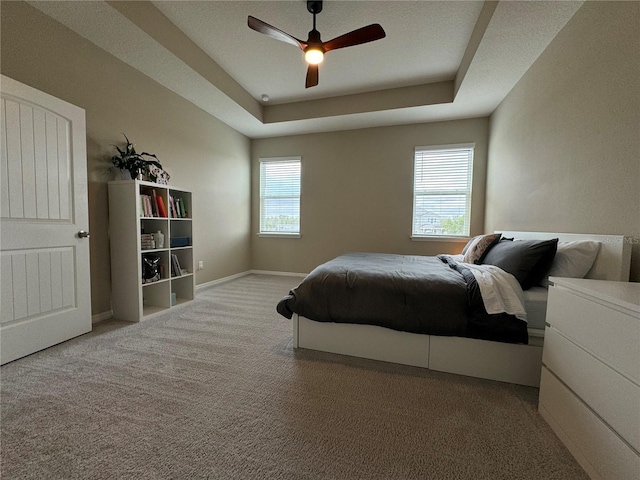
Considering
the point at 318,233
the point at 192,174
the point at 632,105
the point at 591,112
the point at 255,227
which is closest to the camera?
the point at 632,105

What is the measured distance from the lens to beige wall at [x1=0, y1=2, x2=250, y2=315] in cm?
200

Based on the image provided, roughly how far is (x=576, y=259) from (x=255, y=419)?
6.93 ft

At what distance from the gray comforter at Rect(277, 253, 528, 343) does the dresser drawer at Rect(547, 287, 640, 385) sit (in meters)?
0.35

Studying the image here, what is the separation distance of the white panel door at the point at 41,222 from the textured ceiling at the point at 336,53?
0.91 metres

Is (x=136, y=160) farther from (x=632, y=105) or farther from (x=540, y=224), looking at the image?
(x=540, y=224)

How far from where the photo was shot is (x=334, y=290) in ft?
6.25

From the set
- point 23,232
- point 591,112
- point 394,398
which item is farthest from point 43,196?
point 591,112

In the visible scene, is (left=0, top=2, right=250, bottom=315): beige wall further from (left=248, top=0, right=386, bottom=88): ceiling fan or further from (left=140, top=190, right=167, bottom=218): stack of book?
(left=248, top=0, right=386, bottom=88): ceiling fan

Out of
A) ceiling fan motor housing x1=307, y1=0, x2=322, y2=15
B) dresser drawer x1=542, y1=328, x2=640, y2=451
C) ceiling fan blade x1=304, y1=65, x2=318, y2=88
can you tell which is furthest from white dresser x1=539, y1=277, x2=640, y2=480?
ceiling fan motor housing x1=307, y1=0, x2=322, y2=15

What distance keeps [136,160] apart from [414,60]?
319 centimetres

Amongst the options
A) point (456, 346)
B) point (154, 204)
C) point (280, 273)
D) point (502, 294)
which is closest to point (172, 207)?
point (154, 204)

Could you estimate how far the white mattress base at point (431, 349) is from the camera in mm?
1578

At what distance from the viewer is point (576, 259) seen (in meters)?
1.62

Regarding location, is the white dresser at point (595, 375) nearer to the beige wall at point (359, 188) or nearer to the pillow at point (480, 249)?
the pillow at point (480, 249)
